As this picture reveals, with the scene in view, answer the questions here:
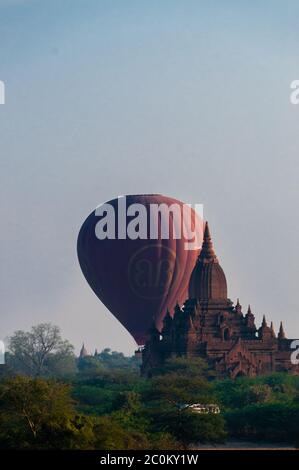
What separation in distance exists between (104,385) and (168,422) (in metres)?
40.9

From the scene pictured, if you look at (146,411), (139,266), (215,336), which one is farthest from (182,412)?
(139,266)

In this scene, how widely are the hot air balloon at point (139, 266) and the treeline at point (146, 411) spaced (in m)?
6.58

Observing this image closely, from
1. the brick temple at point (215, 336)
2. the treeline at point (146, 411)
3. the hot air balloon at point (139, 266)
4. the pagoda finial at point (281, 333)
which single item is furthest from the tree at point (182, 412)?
the hot air balloon at point (139, 266)

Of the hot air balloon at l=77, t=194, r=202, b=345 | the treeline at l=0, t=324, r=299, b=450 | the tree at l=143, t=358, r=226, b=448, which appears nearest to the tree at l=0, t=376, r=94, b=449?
the treeline at l=0, t=324, r=299, b=450

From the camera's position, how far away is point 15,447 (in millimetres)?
74812

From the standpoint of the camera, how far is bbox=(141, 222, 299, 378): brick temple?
139m

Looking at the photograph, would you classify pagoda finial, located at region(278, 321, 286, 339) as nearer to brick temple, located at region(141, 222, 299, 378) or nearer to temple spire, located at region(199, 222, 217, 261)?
brick temple, located at region(141, 222, 299, 378)

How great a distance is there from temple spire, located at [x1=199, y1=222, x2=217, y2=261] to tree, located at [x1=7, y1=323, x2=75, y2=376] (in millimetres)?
34034

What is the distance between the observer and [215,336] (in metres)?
140

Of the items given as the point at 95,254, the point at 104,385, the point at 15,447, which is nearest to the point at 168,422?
the point at 15,447

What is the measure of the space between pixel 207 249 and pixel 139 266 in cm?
956
